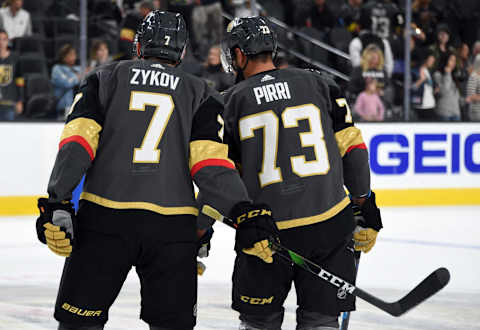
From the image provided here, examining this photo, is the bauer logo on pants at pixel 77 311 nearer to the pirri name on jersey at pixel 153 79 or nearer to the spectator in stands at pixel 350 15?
the pirri name on jersey at pixel 153 79

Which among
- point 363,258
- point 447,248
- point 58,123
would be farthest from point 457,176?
point 58,123

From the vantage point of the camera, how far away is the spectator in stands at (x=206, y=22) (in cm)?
902

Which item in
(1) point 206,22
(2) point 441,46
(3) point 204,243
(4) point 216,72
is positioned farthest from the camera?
(2) point 441,46

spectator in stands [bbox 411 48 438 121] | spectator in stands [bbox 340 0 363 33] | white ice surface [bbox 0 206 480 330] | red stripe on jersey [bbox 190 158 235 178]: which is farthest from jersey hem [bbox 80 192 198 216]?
spectator in stands [bbox 340 0 363 33]

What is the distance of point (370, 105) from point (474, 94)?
1.26 meters

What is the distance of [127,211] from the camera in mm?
2268

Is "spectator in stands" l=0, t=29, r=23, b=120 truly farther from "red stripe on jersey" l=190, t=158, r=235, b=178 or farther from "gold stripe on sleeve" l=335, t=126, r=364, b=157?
"red stripe on jersey" l=190, t=158, r=235, b=178

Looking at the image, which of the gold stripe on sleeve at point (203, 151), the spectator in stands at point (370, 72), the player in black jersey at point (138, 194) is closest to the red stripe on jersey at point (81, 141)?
the player in black jersey at point (138, 194)

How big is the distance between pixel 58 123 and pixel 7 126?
1.44 ft

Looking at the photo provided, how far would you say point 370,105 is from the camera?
8547mm

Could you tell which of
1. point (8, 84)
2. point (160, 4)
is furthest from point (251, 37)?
point (160, 4)

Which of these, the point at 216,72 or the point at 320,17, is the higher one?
the point at 320,17

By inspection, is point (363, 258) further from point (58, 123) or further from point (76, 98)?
point (76, 98)

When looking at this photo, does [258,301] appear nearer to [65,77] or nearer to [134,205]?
[134,205]
